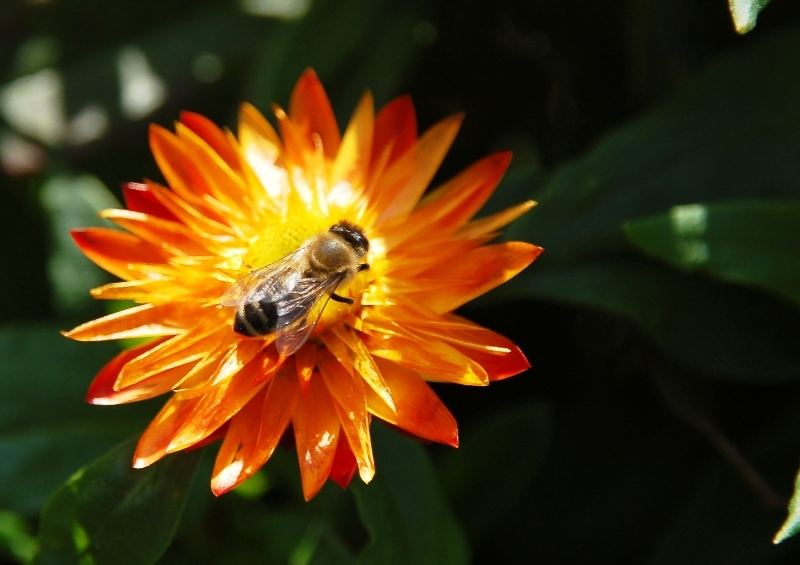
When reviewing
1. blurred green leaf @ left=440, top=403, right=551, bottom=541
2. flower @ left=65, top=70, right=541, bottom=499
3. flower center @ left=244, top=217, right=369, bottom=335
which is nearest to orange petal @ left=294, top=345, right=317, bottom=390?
flower @ left=65, top=70, right=541, bottom=499

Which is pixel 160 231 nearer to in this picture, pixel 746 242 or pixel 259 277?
pixel 259 277

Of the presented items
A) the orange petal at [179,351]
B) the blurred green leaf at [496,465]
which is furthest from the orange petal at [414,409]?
the blurred green leaf at [496,465]

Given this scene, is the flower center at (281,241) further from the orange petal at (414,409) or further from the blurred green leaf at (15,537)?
the blurred green leaf at (15,537)

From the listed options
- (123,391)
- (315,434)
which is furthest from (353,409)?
(123,391)

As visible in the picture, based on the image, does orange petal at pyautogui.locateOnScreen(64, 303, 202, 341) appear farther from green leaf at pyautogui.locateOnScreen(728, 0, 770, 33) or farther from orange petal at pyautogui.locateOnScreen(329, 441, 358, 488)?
green leaf at pyautogui.locateOnScreen(728, 0, 770, 33)

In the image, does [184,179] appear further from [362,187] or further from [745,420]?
[745,420]

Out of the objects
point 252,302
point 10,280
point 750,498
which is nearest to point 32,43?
point 10,280
